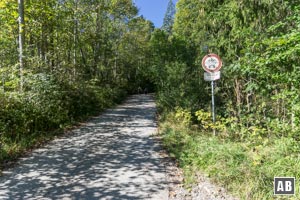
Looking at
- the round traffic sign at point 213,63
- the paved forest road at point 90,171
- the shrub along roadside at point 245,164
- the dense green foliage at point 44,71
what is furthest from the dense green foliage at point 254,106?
the dense green foliage at point 44,71

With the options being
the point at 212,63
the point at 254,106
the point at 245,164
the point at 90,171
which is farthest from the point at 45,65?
the point at 245,164

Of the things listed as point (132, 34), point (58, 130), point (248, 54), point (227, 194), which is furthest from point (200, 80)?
point (132, 34)

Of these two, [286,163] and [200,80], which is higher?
[200,80]

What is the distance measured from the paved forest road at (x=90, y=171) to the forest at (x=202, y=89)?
67 cm

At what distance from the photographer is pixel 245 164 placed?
4.58 metres

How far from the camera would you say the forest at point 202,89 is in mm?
4422

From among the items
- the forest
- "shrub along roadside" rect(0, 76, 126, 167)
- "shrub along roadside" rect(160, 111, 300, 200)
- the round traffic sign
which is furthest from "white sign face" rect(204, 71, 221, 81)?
"shrub along roadside" rect(0, 76, 126, 167)

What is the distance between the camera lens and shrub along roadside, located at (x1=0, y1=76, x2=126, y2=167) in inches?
279

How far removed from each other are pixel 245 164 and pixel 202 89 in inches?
342

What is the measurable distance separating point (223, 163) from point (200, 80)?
29.8ft

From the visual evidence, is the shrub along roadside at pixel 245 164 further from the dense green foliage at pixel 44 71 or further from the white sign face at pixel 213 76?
the dense green foliage at pixel 44 71

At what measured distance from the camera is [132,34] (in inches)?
1193

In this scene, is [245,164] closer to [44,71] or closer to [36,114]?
[36,114]

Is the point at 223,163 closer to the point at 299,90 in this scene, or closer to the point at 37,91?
the point at 299,90
